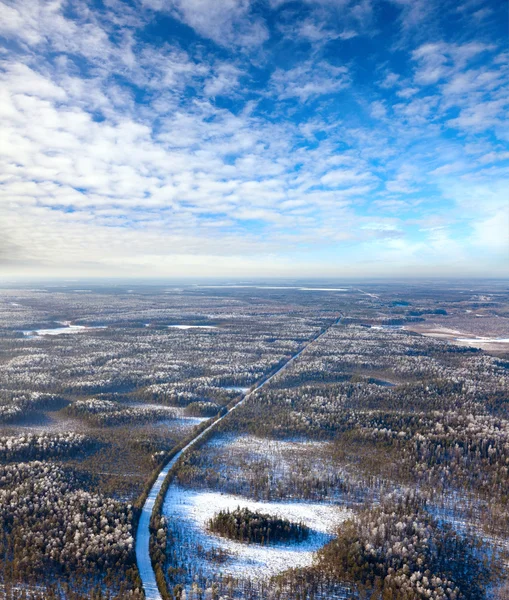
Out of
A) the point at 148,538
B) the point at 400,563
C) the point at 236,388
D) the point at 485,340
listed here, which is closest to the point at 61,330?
the point at 236,388

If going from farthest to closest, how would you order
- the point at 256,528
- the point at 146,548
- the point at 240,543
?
the point at 256,528 → the point at 240,543 → the point at 146,548

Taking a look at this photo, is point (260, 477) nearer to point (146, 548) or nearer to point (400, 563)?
point (146, 548)

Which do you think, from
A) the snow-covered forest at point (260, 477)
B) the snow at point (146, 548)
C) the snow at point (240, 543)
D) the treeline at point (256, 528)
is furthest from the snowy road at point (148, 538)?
the treeline at point (256, 528)

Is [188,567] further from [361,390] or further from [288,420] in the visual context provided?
[361,390]

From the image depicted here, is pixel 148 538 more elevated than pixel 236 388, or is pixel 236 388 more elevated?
pixel 148 538

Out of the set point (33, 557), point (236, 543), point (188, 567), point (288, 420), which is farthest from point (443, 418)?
point (33, 557)

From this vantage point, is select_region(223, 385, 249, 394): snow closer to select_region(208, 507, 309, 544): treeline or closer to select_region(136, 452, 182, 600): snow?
select_region(136, 452, 182, 600): snow

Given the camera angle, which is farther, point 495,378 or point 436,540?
point 495,378

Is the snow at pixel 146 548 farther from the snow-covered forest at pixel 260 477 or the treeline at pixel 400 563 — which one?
the treeline at pixel 400 563
